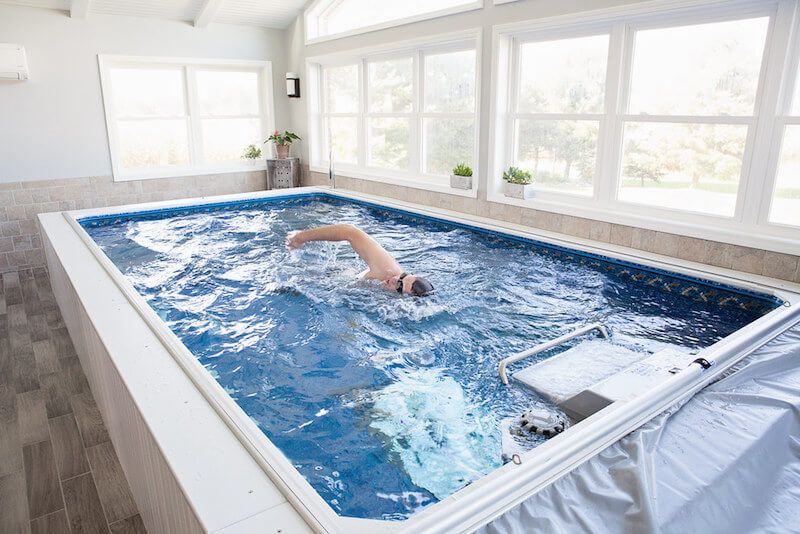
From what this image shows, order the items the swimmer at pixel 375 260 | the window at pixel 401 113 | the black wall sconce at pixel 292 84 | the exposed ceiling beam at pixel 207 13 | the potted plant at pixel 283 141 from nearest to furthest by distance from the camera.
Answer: the swimmer at pixel 375 260
the window at pixel 401 113
the exposed ceiling beam at pixel 207 13
the black wall sconce at pixel 292 84
the potted plant at pixel 283 141

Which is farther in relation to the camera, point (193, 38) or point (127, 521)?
point (193, 38)

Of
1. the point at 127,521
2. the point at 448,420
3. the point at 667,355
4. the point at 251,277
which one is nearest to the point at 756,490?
the point at 667,355

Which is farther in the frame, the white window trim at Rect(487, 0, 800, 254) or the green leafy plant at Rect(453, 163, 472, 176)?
the green leafy plant at Rect(453, 163, 472, 176)

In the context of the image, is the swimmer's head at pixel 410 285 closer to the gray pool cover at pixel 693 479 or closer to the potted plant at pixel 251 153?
the gray pool cover at pixel 693 479

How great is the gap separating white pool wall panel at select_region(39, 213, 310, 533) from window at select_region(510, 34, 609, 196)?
363 cm

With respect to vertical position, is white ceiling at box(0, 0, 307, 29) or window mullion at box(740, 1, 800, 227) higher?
white ceiling at box(0, 0, 307, 29)

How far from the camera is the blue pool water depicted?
2.12 meters

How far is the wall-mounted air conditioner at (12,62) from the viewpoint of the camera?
5523mm

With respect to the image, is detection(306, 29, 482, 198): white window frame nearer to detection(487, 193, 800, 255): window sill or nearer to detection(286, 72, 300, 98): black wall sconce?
detection(286, 72, 300, 98): black wall sconce

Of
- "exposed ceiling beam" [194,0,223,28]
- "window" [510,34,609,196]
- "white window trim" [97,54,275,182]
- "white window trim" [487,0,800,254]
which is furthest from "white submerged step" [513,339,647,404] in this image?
"white window trim" [97,54,275,182]

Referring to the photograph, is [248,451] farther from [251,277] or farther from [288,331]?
[251,277]

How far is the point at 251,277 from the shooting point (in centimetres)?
409

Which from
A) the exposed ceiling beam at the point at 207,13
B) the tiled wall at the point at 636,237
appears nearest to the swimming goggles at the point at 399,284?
the tiled wall at the point at 636,237

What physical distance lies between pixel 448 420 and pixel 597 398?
61 cm
